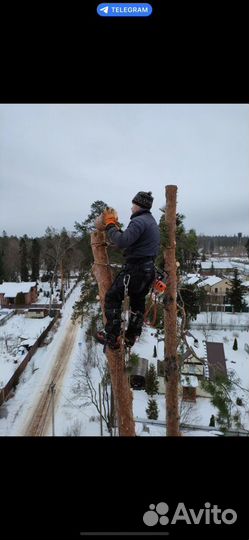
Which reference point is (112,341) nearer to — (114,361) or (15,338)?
(114,361)

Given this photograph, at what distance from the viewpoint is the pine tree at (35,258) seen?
694 inches

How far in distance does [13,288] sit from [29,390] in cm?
865

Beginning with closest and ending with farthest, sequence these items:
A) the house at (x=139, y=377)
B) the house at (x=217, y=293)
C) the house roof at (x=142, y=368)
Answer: the house at (x=139, y=377) < the house roof at (x=142, y=368) < the house at (x=217, y=293)

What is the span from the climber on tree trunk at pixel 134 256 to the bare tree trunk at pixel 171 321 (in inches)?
36.3

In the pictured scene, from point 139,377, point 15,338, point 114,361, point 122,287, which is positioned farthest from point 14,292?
point 122,287

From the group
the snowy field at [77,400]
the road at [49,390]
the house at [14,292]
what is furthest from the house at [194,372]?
the house at [14,292]

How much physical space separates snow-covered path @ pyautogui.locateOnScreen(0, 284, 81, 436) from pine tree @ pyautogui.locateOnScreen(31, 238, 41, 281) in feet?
18.5

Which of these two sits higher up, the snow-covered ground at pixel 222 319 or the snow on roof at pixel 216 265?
the snow on roof at pixel 216 265

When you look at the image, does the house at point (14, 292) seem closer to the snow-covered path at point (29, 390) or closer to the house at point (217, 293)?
the snow-covered path at point (29, 390)
